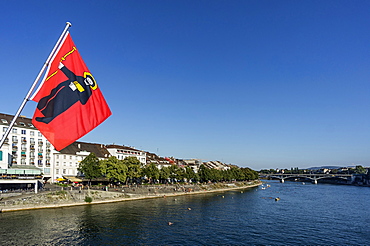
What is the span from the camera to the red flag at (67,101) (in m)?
13.8

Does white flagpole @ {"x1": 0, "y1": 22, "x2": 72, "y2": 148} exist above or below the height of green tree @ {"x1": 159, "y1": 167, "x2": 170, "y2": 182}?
above

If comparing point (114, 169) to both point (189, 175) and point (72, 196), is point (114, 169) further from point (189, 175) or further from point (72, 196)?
point (189, 175)

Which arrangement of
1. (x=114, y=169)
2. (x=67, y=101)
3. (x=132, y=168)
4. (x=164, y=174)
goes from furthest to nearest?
(x=164, y=174), (x=132, y=168), (x=114, y=169), (x=67, y=101)

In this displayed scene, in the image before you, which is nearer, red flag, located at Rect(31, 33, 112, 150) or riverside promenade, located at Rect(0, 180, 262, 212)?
red flag, located at Rect(31, 33, 112, 150)

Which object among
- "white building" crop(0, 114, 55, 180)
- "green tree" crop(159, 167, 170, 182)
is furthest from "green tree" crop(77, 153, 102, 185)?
"green tree" crop(159, 167, 170, 182)

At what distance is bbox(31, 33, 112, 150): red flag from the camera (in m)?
13.8

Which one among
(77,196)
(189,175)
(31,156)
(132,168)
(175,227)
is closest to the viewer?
(175,227)

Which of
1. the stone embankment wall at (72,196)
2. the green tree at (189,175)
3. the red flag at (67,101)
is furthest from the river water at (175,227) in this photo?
the green tree at (189,175)

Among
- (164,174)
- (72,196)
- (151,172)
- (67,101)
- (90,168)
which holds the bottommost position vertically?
(72,196)

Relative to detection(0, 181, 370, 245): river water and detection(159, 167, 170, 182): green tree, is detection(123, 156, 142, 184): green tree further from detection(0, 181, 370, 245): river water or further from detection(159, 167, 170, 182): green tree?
detection(0, 181, 370, 245): river water

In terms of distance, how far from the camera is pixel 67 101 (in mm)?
14523

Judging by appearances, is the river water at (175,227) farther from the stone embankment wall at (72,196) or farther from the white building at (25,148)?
the white building at (25,148)

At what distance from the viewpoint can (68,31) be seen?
1413cm

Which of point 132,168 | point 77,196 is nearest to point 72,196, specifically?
point 77,196
